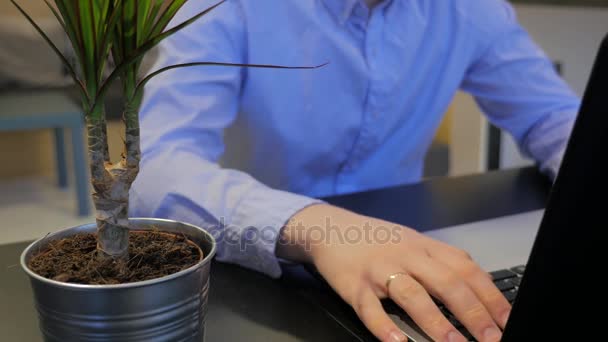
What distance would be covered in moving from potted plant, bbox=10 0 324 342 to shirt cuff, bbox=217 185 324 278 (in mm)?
209

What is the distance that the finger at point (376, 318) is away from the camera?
0.43 metres

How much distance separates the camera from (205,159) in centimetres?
74

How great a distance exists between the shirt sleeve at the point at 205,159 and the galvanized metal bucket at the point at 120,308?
23 centimetres

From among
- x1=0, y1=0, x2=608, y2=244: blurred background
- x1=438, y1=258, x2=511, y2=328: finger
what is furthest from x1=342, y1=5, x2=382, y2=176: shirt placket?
x1=0, y1=0, x2=608, y2=244: blurred background

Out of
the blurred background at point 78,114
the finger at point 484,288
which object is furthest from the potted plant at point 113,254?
the blurred background at point 78,114

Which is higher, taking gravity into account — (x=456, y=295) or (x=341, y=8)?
(x=341, y=8)

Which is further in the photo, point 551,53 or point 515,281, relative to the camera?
point 551,53

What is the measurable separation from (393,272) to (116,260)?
0.80ft

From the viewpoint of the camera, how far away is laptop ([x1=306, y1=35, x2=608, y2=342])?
26 centimetres

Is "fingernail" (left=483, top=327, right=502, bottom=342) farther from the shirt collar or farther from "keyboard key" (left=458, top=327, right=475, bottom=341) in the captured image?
the shirt collar

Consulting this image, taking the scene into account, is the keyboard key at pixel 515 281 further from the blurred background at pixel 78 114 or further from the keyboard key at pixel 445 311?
the blurred background at pixel 78 114

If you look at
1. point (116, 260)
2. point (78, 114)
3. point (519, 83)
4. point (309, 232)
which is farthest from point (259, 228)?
point (78, 114)

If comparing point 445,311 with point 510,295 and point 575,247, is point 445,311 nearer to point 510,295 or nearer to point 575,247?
point 510,295

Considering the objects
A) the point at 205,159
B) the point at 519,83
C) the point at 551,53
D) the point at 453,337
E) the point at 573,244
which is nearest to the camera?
the point at 573,244
